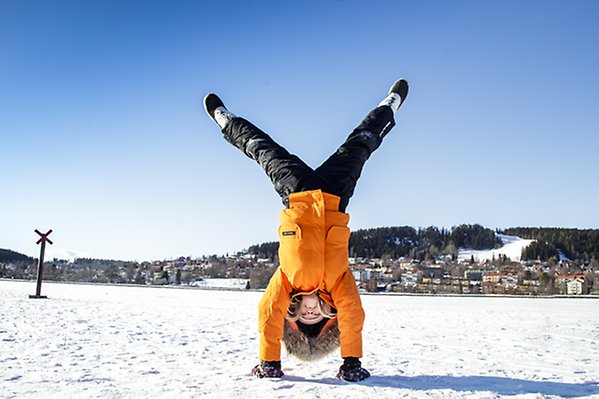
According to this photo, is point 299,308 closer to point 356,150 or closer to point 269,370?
point 269,370

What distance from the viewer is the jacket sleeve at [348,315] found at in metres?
3.57

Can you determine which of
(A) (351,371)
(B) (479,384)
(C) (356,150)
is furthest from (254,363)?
(C) (356,150)

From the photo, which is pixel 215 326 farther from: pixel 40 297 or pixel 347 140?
pixel 40 297

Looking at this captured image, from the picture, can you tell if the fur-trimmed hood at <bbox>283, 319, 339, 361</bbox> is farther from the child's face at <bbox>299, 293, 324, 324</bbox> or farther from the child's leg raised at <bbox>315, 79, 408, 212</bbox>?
the child's leg raised at <bbox>315, 79, 408, 212</bbox>

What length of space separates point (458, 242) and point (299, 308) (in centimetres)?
16879

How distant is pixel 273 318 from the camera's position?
362 cm

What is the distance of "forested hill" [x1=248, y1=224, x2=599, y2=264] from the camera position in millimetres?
124637

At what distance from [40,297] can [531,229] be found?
593ft

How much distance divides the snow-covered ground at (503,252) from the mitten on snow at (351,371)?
149889mm

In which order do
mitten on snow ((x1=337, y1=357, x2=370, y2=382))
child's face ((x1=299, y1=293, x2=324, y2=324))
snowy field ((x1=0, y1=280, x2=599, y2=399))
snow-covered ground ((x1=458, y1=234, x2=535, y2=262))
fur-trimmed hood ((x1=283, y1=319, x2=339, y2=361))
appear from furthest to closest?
snow-covered ground ((x1=458, y1=234, x2=535, y2=262))
fur-trimmed hood ((x1=283, y1=319, x2=339, y2=361))
child's face ((x1=299, y1=293, x2=324, y2=324))
mitten on snow ((x1=337, y1=357, x2=370, y2=382))
snowy field ((x1=0, y1=280, x2=599, y2=399))

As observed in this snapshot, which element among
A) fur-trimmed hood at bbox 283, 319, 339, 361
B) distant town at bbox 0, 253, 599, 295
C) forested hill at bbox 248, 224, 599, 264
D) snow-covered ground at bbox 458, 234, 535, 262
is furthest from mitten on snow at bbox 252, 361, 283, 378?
snow-covered ground at bbox 458, 234, 535, 262

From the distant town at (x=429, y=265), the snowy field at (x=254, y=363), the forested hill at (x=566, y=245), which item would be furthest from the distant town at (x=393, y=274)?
the snowy field at (x=254, y=363)

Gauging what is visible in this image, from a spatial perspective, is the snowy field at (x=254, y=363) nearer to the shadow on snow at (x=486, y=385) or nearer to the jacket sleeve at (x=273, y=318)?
the shadow on snow at (x=486, y=385)

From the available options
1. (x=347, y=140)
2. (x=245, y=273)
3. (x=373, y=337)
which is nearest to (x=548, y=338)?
(x=373, y=337)
